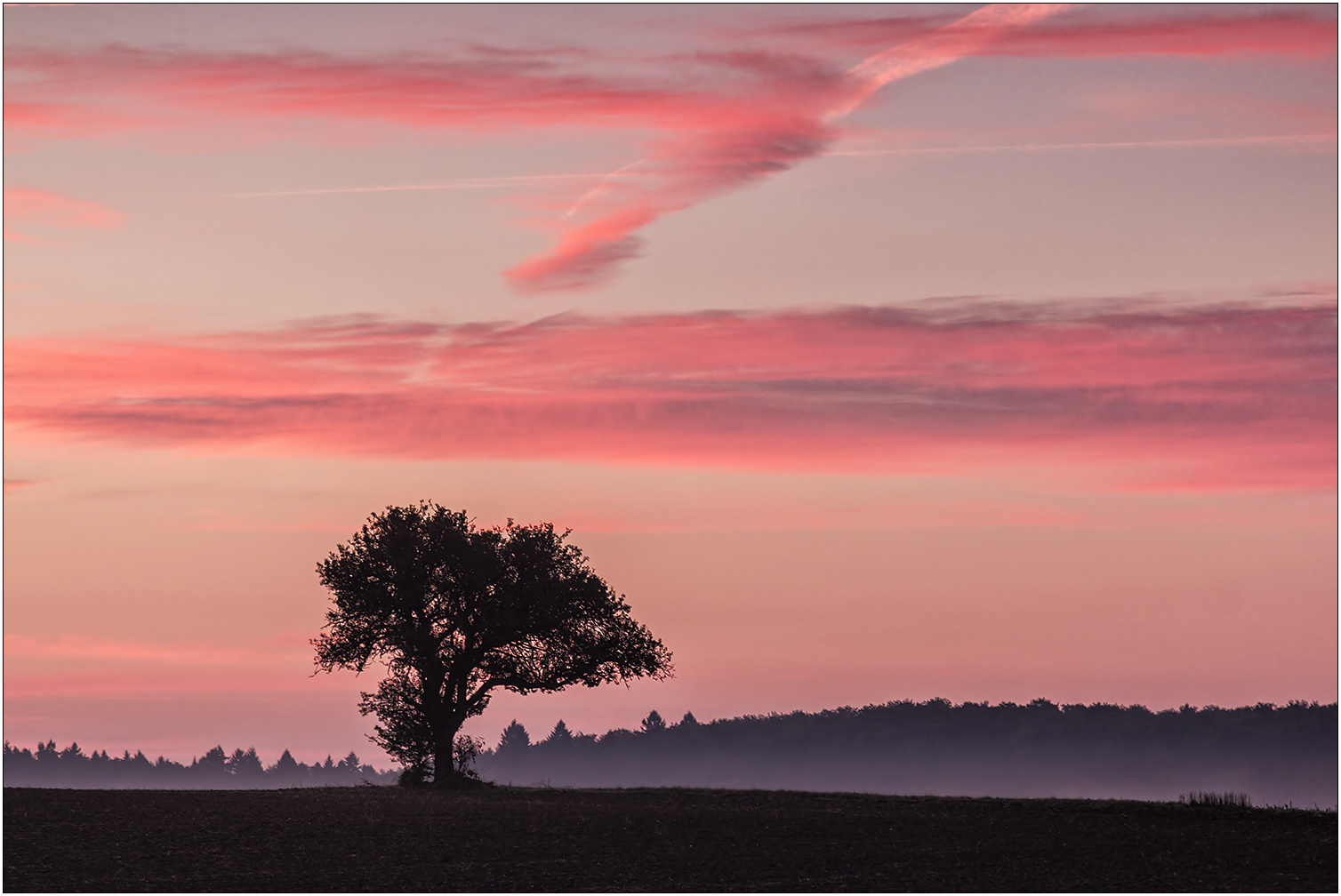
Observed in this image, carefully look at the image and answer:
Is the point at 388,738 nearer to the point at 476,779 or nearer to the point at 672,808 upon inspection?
the point at 476,779

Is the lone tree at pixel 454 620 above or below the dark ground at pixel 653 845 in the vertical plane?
above

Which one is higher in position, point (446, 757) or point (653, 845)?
point (446, 757)

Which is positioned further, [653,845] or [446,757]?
[446,757]

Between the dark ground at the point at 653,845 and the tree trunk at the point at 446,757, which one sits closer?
the dark ground at the point at 653,845

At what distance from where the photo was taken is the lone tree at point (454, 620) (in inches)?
2148

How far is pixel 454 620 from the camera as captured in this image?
5478 cm

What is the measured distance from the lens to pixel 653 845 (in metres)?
36.8

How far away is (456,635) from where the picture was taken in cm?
5534

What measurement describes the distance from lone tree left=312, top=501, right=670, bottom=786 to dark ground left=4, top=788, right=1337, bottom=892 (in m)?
9.15

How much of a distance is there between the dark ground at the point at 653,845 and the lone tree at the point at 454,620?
9.15m

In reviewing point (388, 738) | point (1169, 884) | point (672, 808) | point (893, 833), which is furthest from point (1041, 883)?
point (388, 738)

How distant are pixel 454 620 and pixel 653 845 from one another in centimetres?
1994

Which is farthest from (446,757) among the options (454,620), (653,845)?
(653,845)

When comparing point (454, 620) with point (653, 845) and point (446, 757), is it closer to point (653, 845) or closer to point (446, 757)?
point (446, 757)
